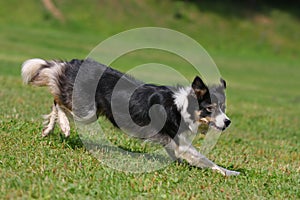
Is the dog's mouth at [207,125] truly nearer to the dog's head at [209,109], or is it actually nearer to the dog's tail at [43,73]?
the dog's head at [209,109]

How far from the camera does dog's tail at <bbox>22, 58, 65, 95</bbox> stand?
29.2 feet

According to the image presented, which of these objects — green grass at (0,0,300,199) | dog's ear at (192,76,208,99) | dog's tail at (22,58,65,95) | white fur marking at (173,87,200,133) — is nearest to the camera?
green grass at (0,0,300,199)

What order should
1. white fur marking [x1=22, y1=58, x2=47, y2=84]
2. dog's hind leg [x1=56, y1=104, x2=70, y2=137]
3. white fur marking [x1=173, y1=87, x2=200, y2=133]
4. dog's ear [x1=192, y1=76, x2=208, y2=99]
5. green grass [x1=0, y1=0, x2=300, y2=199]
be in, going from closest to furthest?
green grass [x1=0, y1=0, x2=300, y2=199] → dog's ear [x1=192, y1=76, x2=208, y2=99] → white fur marking [x1=173, y1=87, x2=200, y2=133] → dog's hind leg [x1=56, y1=104, x2=70, y2=137] → white fur marking [x1=22, y1=58, x2=47, y2=84]

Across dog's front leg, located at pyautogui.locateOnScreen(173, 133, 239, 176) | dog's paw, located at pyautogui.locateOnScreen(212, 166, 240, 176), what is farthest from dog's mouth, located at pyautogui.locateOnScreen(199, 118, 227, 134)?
dog's paw, located at pyautogui.locateOnScreen(212, 166, 240, 176)

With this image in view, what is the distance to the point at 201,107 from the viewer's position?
779 cm

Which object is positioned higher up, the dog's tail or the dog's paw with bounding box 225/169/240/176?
the dog's tail

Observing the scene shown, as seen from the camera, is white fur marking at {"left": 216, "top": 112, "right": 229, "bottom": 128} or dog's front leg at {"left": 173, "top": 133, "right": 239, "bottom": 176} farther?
dog's front leg at {"left": 173, "top": 133, "right": 239, "bottom": 176}

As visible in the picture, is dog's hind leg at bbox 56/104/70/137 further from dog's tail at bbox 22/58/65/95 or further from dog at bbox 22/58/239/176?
dog's tail at bbox 22/58/65/95

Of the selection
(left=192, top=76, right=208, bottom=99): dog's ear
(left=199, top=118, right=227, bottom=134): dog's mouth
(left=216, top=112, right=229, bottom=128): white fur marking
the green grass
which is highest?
(left=192, top=76, right=208, bottom=99): dog's ear

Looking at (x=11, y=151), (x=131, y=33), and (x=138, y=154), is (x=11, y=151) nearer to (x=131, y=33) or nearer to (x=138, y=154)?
(x=138, y=154)

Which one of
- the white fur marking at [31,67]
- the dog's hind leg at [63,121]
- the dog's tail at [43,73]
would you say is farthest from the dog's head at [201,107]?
the white fur marking at [31,67]

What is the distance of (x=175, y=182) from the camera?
6.73 meters

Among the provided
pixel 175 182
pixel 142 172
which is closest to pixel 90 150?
pixel 142 172

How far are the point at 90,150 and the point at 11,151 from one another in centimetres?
126
